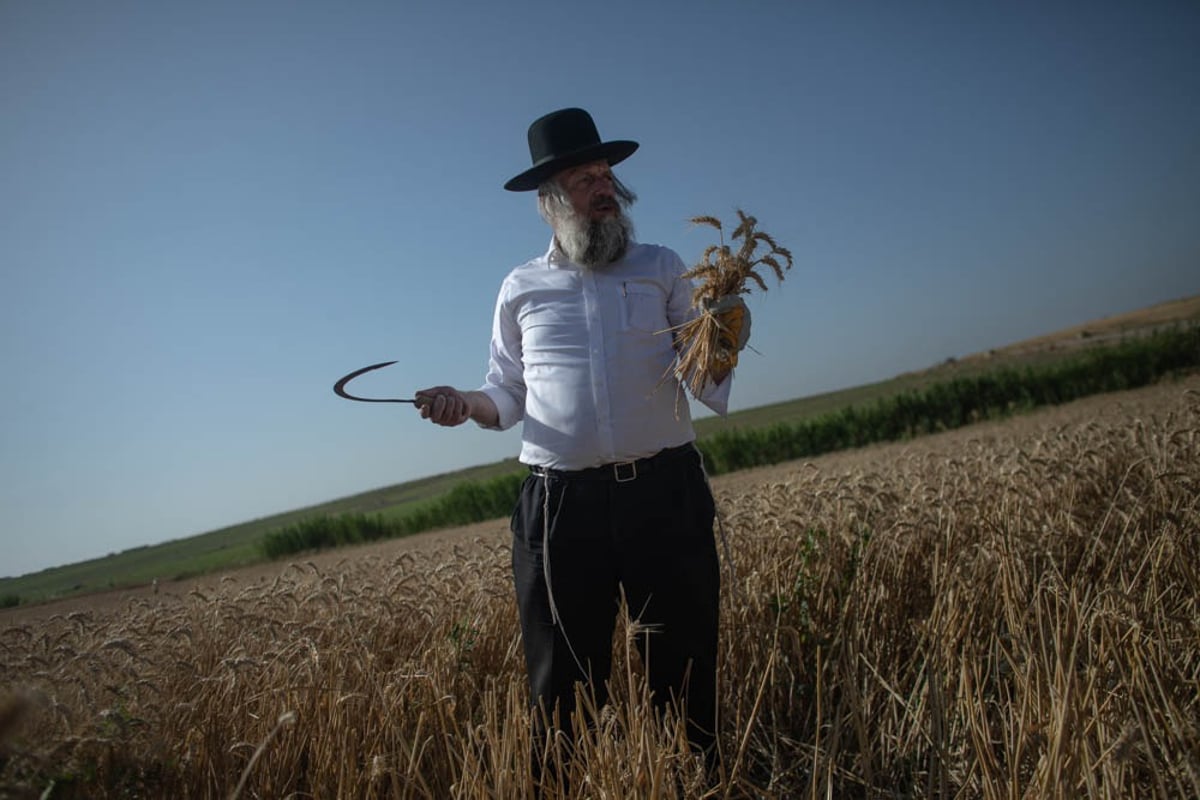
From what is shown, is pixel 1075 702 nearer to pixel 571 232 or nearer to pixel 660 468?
pixel 660 468

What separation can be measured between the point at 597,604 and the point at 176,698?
1.64 m

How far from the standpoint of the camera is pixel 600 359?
2547mm

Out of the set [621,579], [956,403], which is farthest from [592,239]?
[956,403]

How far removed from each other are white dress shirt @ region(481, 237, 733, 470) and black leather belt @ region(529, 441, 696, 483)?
0.02 metres

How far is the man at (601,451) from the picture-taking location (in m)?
2.42

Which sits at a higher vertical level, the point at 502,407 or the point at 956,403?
the point at 502,407

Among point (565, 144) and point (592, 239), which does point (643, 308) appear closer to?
point (592, 239)

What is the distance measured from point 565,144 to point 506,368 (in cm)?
92

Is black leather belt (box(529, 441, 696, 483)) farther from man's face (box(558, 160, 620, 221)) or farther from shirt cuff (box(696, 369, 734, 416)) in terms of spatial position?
man's face (box(558, 160, 620, 221))

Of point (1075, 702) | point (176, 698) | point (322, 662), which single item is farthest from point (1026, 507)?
point (176, 698)

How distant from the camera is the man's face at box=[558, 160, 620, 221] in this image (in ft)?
8.87

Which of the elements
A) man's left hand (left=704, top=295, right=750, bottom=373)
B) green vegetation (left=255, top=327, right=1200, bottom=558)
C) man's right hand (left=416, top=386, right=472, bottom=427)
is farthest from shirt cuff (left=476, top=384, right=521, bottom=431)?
green vegetation (left=255, top=327, right=1200, bottom=558)

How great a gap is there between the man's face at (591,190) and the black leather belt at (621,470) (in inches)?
36.6

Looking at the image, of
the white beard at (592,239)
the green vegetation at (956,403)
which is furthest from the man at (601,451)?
the green vegetation at (956,403)
